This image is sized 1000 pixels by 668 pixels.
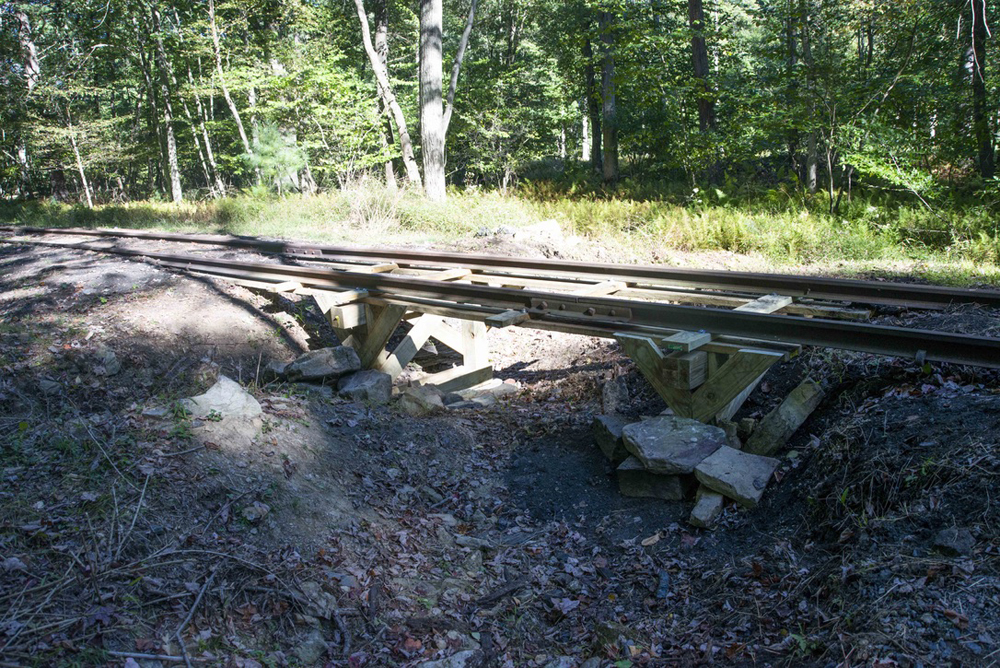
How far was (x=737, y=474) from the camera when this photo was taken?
4258 millimetres

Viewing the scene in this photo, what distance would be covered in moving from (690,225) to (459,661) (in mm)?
8850

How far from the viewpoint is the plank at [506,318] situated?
5738 millimetres

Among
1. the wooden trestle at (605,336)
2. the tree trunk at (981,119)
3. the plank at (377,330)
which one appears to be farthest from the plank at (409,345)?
the tree trunk at (981,119)

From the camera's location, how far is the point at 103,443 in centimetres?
407

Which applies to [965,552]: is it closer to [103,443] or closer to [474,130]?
[103,443]

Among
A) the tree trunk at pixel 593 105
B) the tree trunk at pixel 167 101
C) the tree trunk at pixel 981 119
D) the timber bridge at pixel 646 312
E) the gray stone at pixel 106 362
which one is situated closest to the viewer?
the timber bridge at pixel 646 312

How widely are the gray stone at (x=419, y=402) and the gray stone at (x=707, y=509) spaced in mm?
2623

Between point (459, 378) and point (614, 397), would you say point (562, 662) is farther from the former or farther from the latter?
point (459, 378)

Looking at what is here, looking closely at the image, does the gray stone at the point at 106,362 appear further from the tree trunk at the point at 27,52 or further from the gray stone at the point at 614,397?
the tree trunk at the point at 27,52

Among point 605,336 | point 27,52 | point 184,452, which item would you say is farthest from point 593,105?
point 27,52

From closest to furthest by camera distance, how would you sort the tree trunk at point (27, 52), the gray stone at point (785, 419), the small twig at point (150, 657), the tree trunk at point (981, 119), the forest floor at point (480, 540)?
the small twig at point (150, 657) < the forest floor at point (480, 540) < the gray stone at point (785, 419) < the tree trunk at point (981, 119) < the tree trunk at point (27, 52)

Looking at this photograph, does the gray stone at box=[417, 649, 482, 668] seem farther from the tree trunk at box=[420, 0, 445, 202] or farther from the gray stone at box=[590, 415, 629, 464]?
the tree trunk at box=[420, 0, 445, 202]

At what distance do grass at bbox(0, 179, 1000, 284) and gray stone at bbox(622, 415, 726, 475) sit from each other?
475 centimetres

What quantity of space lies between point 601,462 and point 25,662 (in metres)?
3.65
